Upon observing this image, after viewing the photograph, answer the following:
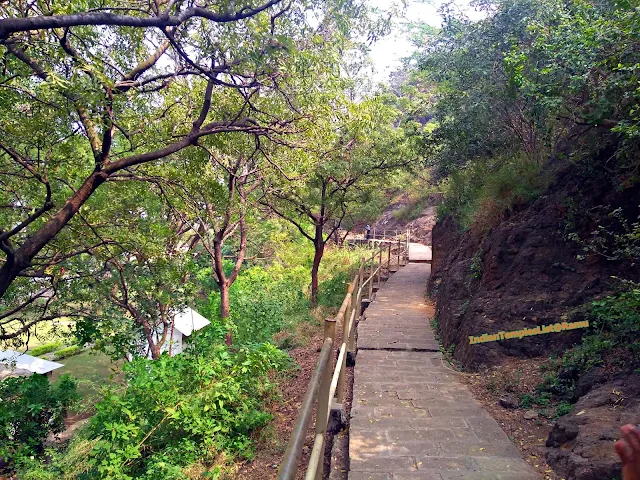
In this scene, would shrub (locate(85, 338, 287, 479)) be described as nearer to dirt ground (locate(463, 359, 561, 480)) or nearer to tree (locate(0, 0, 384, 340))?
tree (locate(0, 0, 384, 340))

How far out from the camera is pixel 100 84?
13.4 ft

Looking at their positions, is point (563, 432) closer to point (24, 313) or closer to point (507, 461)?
point (507, 461)

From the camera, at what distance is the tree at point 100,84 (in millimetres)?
4133

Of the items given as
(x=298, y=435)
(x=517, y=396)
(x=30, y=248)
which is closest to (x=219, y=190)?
(x=30, y=248)

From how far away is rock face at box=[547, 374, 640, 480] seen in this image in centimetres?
274

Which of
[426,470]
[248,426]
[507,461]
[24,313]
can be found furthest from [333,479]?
[24,313]

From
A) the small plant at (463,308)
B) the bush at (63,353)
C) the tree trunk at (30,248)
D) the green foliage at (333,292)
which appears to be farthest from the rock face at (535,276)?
the bush at (63,353)

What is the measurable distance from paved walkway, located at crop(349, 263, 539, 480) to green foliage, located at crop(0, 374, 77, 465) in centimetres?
503

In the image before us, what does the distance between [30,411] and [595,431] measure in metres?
7.77

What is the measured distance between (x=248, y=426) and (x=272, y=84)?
442 centimetres

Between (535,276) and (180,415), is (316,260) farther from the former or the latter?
(180,415)

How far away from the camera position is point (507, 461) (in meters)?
3.44

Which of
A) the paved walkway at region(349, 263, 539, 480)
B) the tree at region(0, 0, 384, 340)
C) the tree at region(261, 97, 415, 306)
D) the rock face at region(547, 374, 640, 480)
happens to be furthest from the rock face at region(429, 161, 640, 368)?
the tree at region(261, 97, 415, 306)

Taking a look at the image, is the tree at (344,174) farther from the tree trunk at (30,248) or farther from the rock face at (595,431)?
the rock face at (595,431)
